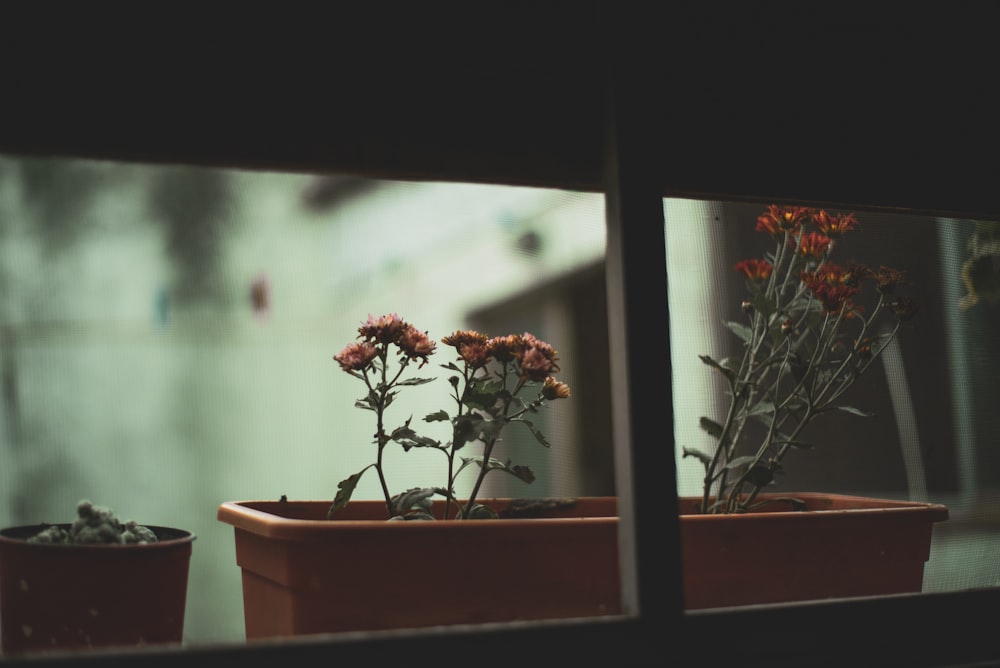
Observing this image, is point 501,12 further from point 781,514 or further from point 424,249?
point 781,514

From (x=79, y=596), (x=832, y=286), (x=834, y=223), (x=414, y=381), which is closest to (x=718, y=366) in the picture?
(x=832, y=286)

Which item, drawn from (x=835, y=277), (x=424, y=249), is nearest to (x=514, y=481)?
(x=424, y=249)

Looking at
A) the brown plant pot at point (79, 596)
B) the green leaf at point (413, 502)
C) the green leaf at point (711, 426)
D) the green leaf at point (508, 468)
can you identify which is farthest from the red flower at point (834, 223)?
the brown plant pot at point (79, 596)

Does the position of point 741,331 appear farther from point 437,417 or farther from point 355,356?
point 355,356

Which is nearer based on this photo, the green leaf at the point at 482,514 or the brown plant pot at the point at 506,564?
the brown plant pot at the point at 506,564

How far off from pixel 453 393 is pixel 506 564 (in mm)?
267

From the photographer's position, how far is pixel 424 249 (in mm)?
1070

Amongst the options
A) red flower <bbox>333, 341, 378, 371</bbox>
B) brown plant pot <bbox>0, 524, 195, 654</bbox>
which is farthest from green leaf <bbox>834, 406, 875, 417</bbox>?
brown plant pot <bbox>0, 524, 195, 654</bbox>

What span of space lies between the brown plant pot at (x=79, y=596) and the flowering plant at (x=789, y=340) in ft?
2.54

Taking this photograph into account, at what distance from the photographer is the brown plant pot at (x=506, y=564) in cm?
95

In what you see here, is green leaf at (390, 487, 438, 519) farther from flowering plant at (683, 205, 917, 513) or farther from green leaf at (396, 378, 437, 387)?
flowering plant at (683, 205, 917, 513)

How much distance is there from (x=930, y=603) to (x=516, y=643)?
53cm

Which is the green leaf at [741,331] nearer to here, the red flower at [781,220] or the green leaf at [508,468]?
the red flower at [781,220]

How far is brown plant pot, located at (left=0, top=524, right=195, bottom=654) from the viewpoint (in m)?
0.88
